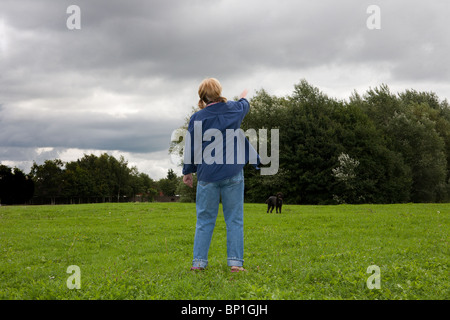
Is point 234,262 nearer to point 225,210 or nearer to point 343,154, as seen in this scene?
point 225,210

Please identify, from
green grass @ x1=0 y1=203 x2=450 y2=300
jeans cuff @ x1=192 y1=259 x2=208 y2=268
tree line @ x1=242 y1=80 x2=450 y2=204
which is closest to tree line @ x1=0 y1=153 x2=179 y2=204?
tree line @ x1=242 y1=80 x2=450 y2=204

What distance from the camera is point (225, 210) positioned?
6.10 metres

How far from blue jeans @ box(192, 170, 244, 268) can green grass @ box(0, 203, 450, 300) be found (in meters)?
0.39

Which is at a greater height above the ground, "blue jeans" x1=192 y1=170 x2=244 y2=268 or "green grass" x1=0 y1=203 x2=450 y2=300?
"blue jeans" x1=192 y1=170 x2=244 y2=268

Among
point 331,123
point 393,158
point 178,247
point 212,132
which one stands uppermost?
point 331,123

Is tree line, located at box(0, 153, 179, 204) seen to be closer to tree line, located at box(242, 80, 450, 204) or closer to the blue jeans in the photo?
tree line, located at box(242, 80, 450, 204)

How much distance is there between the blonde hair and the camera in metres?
6.01

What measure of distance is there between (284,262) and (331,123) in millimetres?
45955

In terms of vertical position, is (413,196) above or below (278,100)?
below

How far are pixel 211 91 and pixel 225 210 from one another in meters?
1.95

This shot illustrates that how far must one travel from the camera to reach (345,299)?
4.79m
